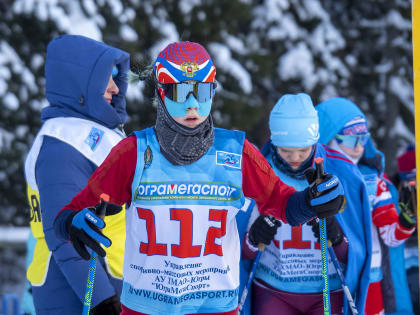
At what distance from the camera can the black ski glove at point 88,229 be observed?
2916 millimetres

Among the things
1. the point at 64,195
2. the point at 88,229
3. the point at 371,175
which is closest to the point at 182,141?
the point at 88,229

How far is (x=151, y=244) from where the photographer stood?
3.06 m

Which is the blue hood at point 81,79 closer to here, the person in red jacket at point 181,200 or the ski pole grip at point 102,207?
the person in red jacket at point 181,200

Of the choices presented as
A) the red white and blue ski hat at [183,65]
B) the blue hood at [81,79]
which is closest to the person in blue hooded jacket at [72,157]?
the blue hood at [81,79]

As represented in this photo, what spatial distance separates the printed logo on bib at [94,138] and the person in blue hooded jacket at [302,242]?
1.01 meters

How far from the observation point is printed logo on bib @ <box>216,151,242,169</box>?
314 cm

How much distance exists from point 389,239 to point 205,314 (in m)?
2.46

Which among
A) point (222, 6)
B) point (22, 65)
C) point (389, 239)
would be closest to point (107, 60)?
point (389, 239)

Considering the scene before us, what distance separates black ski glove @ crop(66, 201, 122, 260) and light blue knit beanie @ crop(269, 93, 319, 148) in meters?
1.47

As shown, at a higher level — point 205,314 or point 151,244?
point 151,244

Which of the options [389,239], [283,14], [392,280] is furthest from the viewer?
[283,14]

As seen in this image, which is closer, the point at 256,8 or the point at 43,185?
the point at 43,185

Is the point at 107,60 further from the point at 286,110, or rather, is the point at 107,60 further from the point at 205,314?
the point at 205,314

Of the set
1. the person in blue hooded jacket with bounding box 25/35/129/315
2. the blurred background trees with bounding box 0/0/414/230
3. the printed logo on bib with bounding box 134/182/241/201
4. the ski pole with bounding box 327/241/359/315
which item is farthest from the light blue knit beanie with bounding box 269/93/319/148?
the blurred background trees with bounding box 0/0/414/230
